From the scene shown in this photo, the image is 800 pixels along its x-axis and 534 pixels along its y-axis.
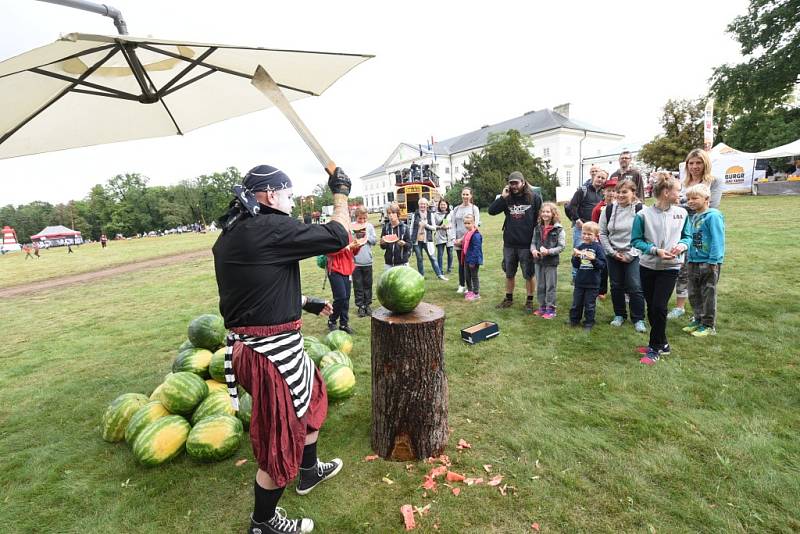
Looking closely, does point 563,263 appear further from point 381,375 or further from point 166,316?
point 166,316

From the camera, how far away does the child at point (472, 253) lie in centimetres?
783

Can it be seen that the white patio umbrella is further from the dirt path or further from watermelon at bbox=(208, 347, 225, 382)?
the dirt path

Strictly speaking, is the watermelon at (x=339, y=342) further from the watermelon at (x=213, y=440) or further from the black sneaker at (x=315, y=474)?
the black sneaker at (x=315, y=474)

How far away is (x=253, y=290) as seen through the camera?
2342 millimetres

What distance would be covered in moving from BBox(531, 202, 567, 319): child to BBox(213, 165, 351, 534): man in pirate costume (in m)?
4.73

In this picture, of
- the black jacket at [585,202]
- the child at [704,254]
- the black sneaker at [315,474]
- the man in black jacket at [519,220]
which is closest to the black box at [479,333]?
the man in black jacket at [519,220]

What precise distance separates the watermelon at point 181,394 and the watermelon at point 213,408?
11cm

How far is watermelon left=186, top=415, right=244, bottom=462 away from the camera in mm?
3381

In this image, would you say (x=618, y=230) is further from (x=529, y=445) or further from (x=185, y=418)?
(x=185, y=418)

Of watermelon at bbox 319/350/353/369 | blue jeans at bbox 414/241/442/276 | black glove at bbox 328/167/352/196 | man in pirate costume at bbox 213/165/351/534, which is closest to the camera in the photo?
man in pirate costume at bbox 213/165/351/534

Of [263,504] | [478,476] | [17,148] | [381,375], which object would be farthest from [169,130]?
[478,476]

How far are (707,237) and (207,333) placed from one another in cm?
679

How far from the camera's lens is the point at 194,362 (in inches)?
172

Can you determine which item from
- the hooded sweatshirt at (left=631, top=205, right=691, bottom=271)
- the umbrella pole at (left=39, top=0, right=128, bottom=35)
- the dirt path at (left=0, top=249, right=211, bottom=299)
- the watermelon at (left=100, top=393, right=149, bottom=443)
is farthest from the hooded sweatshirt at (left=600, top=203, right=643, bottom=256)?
the dirt path at (left=0, top=249, right=211, bottom=299)
